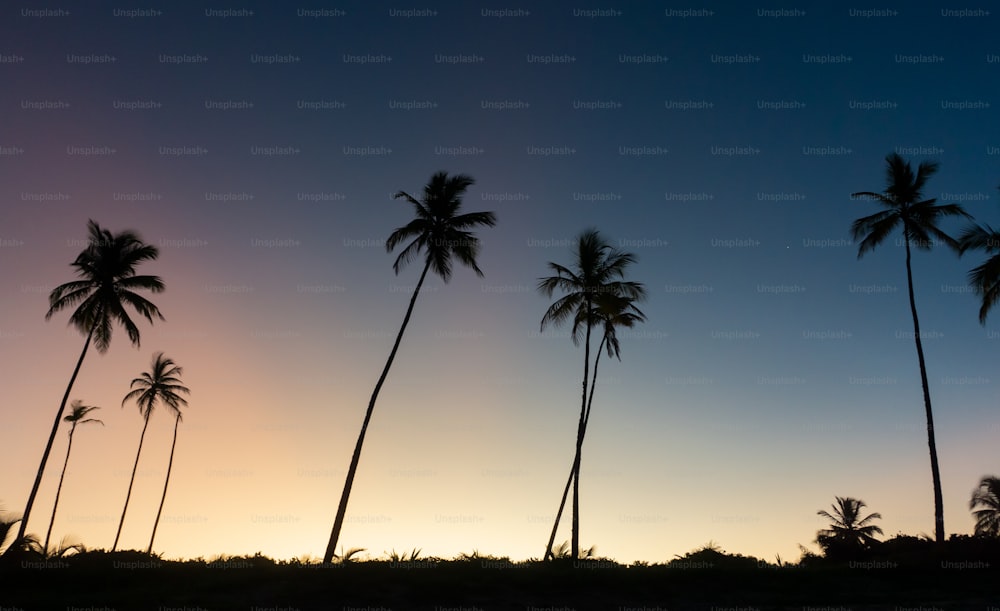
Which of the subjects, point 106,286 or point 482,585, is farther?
point 106,286

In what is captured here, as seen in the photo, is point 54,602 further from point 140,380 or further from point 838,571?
point 140,380

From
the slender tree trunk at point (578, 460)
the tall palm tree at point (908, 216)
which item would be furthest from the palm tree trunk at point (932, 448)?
the slender tree trunk at point (578, 460)

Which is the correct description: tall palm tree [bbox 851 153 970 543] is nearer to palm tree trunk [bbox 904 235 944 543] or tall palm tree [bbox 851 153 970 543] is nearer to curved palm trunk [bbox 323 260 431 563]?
palm tree trunk [bbox 904 235 944 543]

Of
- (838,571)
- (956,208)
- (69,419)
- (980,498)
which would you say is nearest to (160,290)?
(69,419)

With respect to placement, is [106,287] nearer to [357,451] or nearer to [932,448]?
[357,451]

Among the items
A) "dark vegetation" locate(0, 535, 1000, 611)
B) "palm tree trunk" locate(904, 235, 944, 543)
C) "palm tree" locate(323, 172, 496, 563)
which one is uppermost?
"palm tree" locate(323, 172, 496, 563)

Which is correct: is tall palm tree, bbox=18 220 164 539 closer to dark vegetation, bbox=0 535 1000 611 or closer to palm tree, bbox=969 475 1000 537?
dark vegetation, bbox=0 535 1000 611

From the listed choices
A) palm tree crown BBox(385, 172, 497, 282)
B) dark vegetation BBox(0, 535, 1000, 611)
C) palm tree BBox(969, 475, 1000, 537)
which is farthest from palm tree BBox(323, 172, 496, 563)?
palm tree BBox(969, 475, 1000, 537)

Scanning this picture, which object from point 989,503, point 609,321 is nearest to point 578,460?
point 609,321

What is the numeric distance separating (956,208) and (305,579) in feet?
103

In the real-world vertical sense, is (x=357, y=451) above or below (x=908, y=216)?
below

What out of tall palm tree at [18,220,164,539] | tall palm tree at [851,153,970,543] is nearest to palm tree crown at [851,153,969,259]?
tall palm tree at [851,153,970,543]

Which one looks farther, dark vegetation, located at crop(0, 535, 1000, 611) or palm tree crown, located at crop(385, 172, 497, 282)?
palm tree crown, located at crop(385, 172, 497, 282)

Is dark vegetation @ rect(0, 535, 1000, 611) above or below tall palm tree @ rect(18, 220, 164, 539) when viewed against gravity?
below
